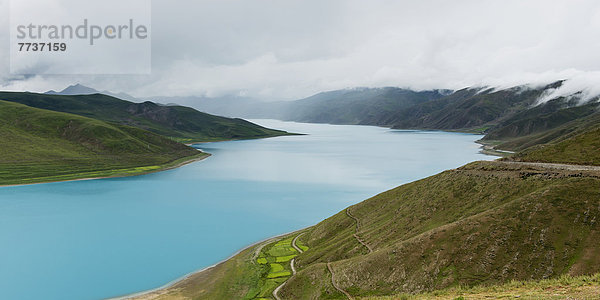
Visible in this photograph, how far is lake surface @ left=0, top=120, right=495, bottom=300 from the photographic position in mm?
51531

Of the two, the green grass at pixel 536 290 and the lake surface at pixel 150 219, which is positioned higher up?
the green grass at pixel 536 290

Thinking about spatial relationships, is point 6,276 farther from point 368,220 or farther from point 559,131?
point 559,131

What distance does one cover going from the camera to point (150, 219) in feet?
272

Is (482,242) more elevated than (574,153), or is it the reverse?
(574,153)

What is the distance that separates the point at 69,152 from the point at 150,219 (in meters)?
112

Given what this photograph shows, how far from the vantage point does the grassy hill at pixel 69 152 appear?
135375mm

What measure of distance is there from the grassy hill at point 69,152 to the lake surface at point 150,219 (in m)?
13.9

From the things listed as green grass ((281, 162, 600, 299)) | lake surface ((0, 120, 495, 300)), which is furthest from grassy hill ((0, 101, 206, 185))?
green grass ((281, 162, 600, 299))

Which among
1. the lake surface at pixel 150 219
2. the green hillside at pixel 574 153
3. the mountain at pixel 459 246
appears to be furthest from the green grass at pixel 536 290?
the lake surface at pixel 150 219

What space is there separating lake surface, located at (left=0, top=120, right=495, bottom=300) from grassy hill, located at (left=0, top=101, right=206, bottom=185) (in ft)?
45.6

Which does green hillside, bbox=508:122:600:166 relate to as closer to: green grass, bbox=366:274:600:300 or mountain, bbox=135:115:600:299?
mountain, bbox=135:115:600:299

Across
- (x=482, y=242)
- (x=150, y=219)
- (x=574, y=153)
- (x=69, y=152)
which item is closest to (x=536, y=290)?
(x=482, y=242)

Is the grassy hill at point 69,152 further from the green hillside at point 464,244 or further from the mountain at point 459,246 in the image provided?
the green hillside at point 464,244

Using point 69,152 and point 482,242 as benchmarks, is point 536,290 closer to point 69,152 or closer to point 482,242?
point 482,242
